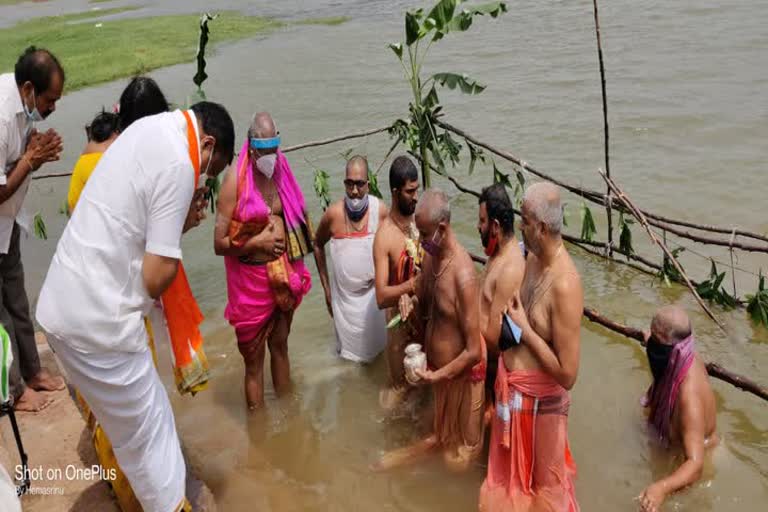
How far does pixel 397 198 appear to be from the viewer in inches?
185

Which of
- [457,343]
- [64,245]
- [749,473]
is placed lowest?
[749,473]

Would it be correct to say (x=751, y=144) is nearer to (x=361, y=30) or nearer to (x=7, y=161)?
(x=7, y=161)

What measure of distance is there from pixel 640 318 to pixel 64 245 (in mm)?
5163

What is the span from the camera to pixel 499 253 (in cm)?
396

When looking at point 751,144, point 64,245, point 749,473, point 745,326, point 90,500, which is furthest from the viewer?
point 751,144

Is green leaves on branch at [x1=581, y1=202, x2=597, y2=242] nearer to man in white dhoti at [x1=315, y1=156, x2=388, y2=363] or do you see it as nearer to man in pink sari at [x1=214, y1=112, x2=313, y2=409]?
man in white dhoti at [x1=315, y1=156, x2=388, y2=363]

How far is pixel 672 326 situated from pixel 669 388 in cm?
40

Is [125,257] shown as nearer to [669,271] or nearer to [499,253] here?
[499,253]

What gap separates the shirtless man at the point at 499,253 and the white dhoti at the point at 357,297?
1.38m

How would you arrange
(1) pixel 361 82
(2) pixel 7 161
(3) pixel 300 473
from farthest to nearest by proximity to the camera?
(1) pixel 361 82 < (3) pixel 300 473 < (2) pixel 7 161

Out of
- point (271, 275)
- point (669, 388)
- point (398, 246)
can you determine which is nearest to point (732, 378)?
point (669, 388)

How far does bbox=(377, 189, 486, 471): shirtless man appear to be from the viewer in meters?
3.90

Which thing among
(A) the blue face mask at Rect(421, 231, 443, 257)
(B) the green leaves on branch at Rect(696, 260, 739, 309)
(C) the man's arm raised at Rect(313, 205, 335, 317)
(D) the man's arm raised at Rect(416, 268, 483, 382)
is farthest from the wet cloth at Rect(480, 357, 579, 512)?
(B) the green leaves on branch at Rect(696, 260, 739, 309)

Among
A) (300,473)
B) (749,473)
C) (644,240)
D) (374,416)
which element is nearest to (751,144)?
(644,240)
